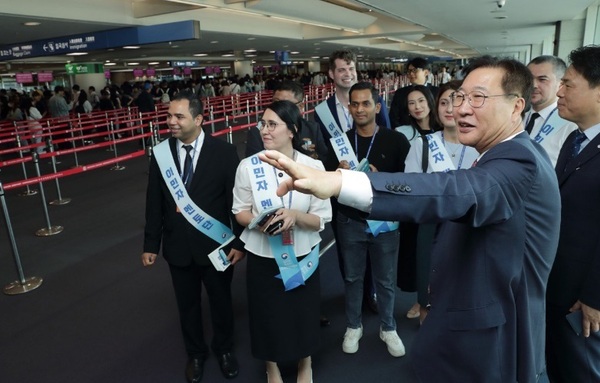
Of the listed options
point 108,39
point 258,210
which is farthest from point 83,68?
point 258,210

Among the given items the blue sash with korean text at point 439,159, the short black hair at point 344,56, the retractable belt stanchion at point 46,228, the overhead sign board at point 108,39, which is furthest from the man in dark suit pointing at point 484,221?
the overhead sign board at point 108,39

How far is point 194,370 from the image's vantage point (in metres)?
2.58

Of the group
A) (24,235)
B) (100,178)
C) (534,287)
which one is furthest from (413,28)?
(534,287)

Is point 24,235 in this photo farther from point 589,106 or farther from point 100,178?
point 589,106

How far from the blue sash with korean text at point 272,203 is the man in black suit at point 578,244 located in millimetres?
1223

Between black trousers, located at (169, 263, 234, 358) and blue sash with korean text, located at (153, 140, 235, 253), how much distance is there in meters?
0.22

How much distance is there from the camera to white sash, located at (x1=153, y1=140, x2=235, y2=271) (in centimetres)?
242

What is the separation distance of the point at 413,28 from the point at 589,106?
14.3 metres

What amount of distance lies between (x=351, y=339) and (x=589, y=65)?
6.77ft

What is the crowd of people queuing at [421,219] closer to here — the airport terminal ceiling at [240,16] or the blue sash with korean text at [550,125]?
the blue sash with korean text at [550,125]

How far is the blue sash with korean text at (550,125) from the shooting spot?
2861 millimetres

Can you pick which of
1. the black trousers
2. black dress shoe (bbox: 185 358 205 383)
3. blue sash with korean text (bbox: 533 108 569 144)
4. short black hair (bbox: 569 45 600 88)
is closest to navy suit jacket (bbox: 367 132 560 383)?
short black hair (bbox: 569 45 600 88)

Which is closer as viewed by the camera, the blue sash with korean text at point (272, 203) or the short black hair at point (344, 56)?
the blue sash with korean text at point (272, 203)

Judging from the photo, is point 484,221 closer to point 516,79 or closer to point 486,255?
point 486,255
